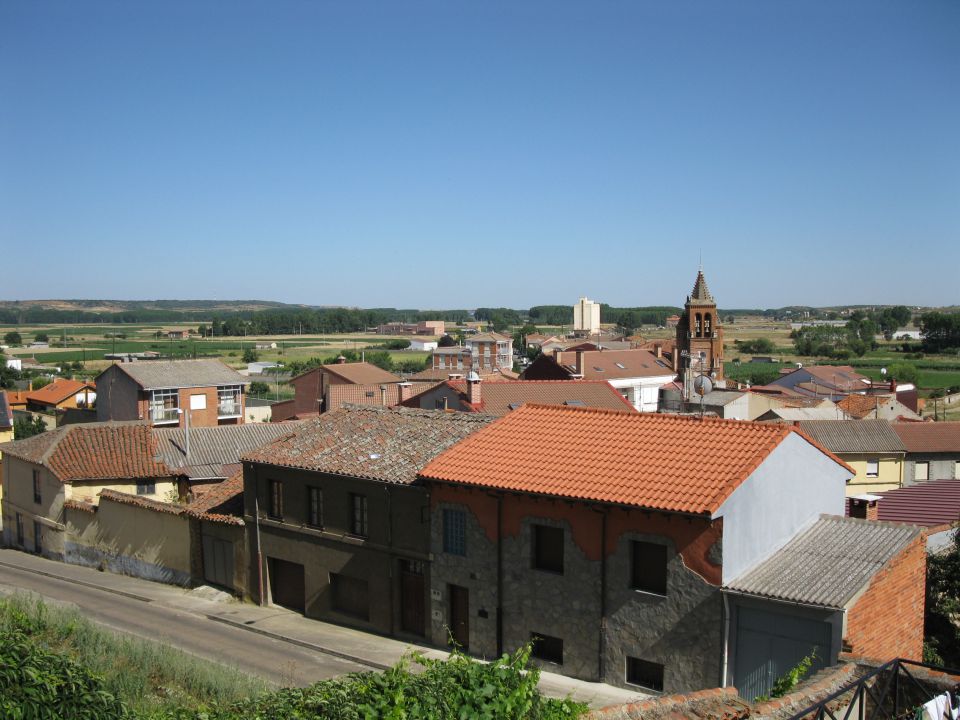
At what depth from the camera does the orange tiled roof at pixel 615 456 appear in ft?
61.2

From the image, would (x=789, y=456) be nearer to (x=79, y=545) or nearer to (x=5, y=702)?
(x=5, y=702)

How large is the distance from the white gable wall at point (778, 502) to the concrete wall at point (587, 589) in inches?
21.2

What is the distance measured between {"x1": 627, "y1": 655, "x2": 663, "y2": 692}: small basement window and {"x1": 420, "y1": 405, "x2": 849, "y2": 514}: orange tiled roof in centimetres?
356

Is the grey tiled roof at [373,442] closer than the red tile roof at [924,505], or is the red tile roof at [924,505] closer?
the grey tiled roof at [373,442]

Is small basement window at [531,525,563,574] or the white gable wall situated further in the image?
small basement window at [531,525,563,574]

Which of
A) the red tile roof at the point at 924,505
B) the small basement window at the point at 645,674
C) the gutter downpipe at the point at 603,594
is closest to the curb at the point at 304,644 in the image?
the gutter downpipe at the point at 603,594

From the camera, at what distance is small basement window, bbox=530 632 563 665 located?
20.5 metres

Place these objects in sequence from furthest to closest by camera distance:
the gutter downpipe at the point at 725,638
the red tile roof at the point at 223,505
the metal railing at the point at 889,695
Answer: the red tile roof at the point at 223,505
the gutter downpipe at the point at 725,638
the metal railing at the point at 889,695

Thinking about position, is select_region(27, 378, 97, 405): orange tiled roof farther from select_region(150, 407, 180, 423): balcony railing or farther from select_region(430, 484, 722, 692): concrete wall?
select_region(430, 484, 722, 692): concrete wall

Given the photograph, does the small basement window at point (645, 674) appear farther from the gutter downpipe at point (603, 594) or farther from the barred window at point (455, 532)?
the barred window at point (455, 532)

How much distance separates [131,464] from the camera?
1401 inches

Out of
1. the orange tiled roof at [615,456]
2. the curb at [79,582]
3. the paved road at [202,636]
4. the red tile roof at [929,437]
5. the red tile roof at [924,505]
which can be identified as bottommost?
the curb at [79,582]

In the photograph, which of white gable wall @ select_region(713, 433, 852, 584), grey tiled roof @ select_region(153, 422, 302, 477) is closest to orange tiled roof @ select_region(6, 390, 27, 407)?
grey tiled roof @ select_region(153, 422, 302, 477)

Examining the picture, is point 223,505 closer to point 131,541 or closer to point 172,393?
point 131,541
